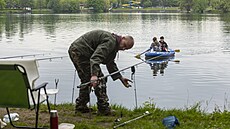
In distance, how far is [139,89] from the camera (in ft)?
57.0

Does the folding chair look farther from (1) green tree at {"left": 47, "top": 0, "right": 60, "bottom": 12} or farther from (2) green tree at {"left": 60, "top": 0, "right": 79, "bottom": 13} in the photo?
(1) green tree at {"left": 47, "top": 0, "right": 60, "bottom": 12}

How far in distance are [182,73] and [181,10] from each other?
459ft

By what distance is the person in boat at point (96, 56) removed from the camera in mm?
6008

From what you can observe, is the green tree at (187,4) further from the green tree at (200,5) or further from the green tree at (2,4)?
the green tree at (2,4)

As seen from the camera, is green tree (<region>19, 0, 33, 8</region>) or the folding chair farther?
green tree (<region>19, 0, 33, 8</region>)

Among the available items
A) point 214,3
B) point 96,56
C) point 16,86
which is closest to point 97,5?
point 214,3

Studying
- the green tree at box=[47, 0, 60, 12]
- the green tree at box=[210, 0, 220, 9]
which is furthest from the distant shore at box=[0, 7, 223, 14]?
the green tree at box=[47, 0, 60, 12]

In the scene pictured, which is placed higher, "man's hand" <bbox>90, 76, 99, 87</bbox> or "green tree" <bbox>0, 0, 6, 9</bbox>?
"green tree" <bbox>0, 0, 6, 9</bbox>

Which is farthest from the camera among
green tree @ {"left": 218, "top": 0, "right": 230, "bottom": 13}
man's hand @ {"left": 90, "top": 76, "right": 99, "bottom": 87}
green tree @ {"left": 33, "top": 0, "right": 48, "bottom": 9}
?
green tree @ {"left": 33, "top": 0, "right": 48, "bottom": 9}

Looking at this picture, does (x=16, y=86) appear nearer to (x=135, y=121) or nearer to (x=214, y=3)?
(x=135, y=121)

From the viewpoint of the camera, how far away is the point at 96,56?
19.7ft

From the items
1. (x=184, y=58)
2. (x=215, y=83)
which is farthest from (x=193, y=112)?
(x=184, y=58)

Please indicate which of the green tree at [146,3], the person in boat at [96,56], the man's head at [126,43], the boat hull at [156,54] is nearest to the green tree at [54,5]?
the green tree at [146,3]

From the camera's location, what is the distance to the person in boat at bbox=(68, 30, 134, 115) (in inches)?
237
